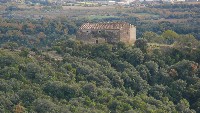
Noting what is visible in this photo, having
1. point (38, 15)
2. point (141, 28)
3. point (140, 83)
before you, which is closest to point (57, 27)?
point (141, 28)

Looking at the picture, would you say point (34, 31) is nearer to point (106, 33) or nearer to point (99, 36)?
point (99, 36)

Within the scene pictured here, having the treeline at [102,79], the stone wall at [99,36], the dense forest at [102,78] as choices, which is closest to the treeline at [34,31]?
the stone wall at [99,36]

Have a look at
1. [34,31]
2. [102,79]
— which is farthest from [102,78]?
[34,31]

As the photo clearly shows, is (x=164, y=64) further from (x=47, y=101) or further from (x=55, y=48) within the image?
(x=47, y=101)

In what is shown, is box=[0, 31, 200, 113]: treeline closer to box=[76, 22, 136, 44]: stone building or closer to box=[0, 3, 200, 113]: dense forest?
box=[0, 3, 200, 113]: dense forest

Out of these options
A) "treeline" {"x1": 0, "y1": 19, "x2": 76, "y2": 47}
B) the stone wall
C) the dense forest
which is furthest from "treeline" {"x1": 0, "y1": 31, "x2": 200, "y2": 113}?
"treeline" {"x1": 0, "y1": 19, "x2": 76, "y2": 47}

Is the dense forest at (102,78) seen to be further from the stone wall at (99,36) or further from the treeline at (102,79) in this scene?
the stone wall at (99,36)
